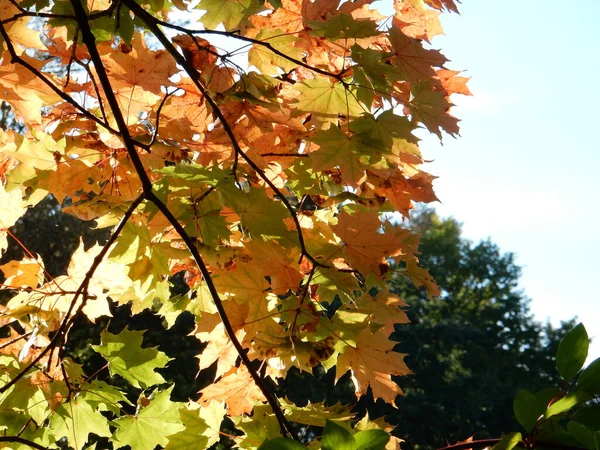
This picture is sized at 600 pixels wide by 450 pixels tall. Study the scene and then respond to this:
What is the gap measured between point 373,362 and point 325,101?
1.91 feet

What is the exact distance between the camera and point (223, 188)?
1188 millimetres

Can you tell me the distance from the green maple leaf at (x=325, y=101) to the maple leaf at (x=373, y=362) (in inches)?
18.7

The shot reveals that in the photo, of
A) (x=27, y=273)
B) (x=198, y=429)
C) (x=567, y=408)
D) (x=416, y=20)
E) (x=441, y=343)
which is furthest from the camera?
(x=441, y=343)

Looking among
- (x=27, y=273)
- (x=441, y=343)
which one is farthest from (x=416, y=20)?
(x=441, y=343)

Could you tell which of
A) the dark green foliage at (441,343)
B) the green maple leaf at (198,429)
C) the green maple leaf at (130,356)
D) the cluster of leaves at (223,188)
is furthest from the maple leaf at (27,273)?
the dark green foliage at (441,343)

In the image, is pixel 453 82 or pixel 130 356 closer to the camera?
pixel 130 356

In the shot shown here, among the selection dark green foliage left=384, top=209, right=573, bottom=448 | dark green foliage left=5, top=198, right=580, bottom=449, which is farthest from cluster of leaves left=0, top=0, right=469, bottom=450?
dark green foliage left=384, top=209, right=573, bottom=448

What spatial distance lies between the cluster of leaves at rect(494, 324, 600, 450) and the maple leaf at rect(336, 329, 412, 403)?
81 cm

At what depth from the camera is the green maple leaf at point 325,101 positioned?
1.32m

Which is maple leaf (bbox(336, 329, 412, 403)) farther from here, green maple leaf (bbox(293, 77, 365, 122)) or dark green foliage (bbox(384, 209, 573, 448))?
dark green foliage (bbox(384, 209, 573, 448))

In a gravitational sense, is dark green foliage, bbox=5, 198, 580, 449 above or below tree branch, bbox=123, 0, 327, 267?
above

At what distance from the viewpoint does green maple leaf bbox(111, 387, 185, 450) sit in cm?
141

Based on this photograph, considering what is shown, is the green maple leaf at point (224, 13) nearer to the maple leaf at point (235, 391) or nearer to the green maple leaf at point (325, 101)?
the green maple leaf at point (325, 101)

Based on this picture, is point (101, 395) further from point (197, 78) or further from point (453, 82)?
point (453, 82)
